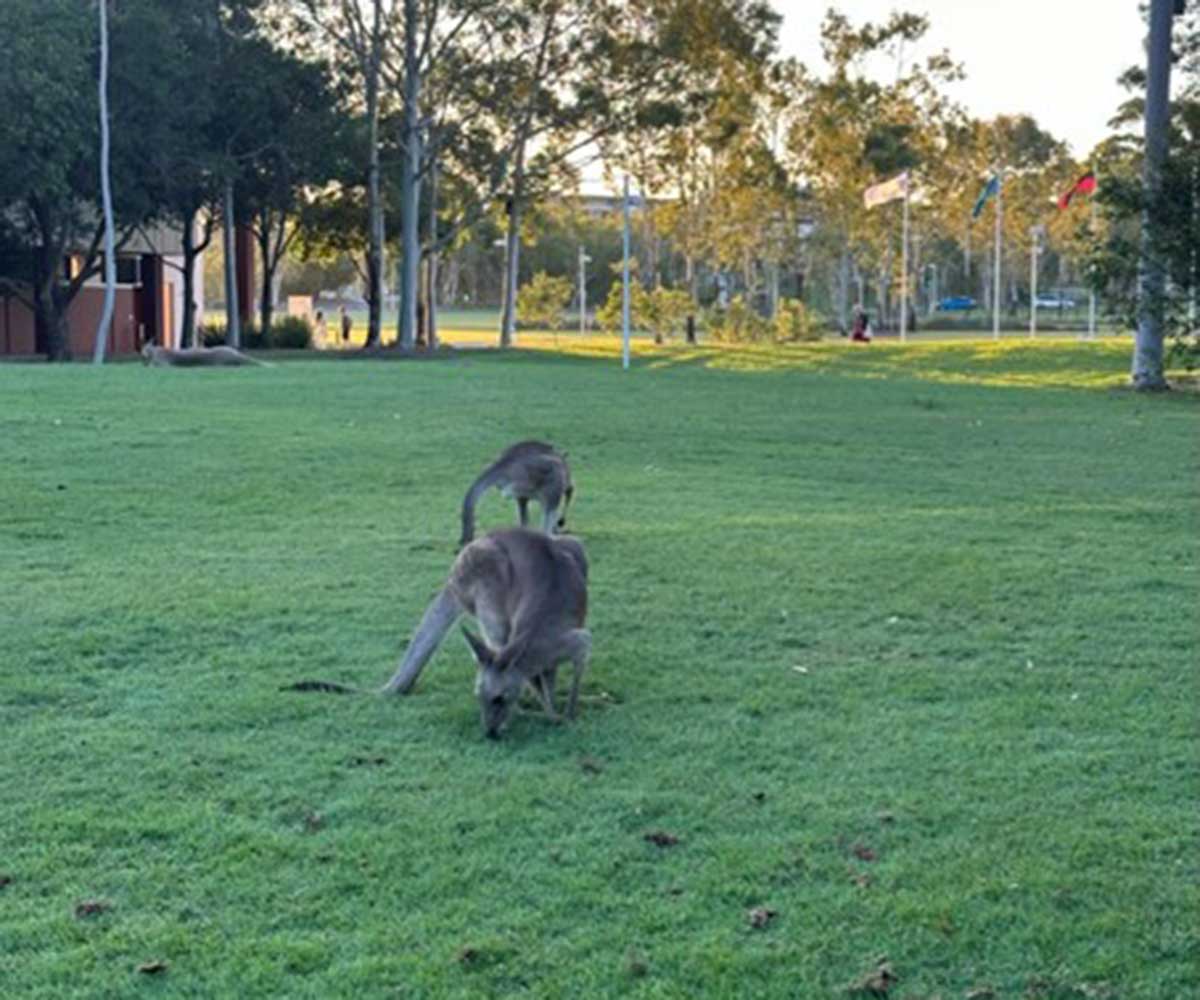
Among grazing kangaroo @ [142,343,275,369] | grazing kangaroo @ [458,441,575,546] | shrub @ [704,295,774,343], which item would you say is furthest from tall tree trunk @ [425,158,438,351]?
grazing kangaroo @ [458,441,575,546]

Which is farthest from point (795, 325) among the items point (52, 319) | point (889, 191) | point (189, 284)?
point (52, 319)

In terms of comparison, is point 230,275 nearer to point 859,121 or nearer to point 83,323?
point 83,323

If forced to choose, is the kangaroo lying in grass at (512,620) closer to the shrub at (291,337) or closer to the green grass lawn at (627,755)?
the green grass lawn at (627,755)

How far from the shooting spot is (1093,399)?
23703 mm

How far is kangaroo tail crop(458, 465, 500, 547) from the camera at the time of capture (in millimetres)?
8086

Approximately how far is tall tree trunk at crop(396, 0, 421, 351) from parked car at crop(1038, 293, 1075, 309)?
51093 mm

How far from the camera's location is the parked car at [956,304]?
87.5 meters

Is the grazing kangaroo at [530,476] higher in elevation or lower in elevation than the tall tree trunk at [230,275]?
lower

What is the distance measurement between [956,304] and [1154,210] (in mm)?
72175

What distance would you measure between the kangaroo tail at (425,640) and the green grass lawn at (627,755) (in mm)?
116

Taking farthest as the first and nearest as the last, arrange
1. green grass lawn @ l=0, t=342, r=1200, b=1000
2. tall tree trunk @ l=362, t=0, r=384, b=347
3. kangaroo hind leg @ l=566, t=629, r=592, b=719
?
tall tree trunk @ l=362, t=0, r=384, b=347
kangaroo hind leg @ l=566, t=629, r=592, b=719
green grass lawn @ l=0, t=342, r=1200, b=1000

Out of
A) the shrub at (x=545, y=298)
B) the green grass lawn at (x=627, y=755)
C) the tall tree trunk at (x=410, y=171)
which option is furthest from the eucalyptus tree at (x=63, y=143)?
the green grass lawn at (x=627, y=755)

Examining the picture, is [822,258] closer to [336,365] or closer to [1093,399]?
[336,365]

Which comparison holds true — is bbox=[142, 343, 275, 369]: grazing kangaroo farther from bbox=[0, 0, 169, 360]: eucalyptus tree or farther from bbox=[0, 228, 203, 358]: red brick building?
bbox=[0, 228, 203, 358]: red brick building
